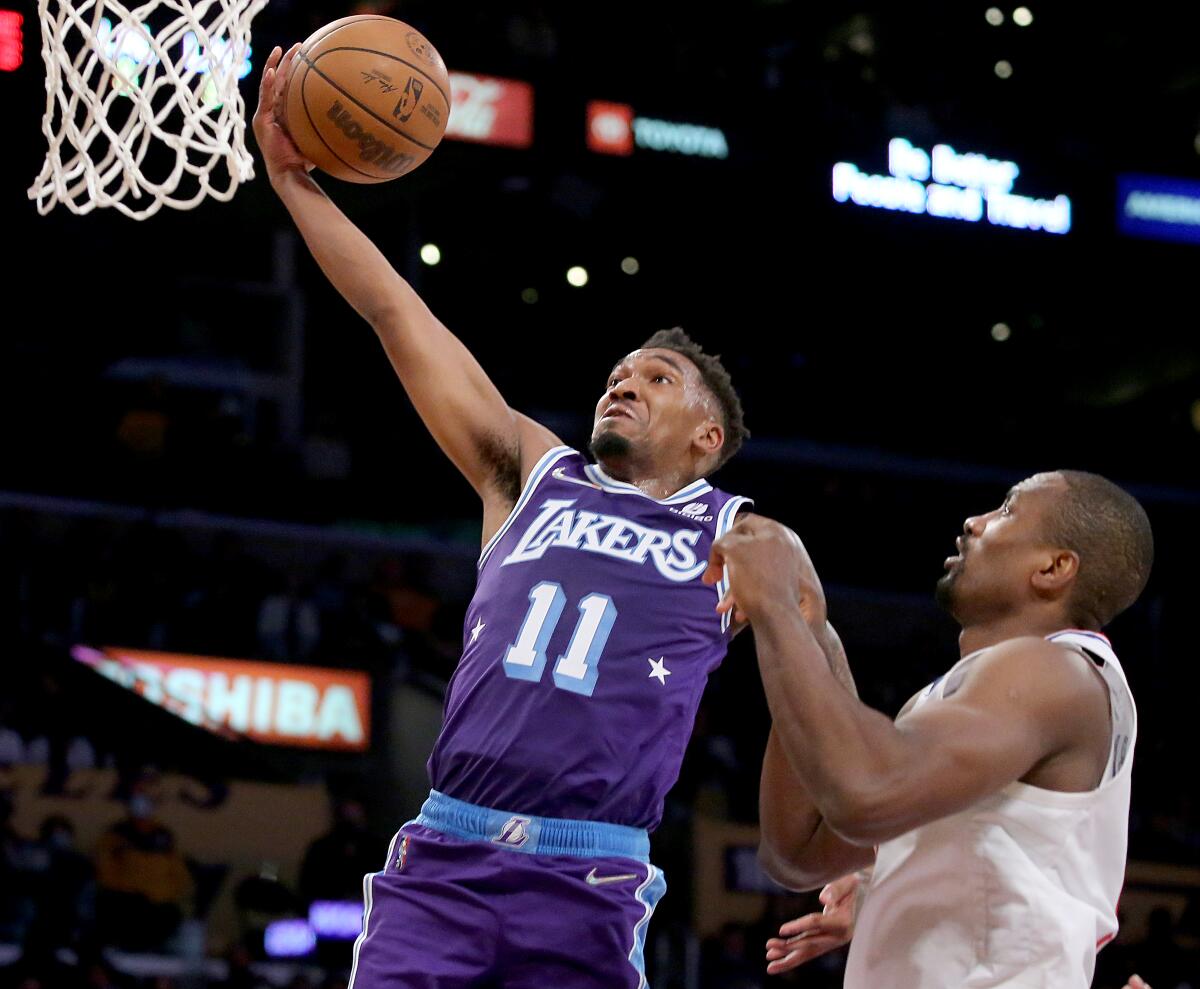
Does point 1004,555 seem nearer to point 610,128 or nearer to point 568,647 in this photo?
point 568,647

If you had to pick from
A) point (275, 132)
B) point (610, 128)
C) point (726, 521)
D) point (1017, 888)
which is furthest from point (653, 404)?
point (610, 128)

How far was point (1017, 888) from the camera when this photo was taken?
2.63 m

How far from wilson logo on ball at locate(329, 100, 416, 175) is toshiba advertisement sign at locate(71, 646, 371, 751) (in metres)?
7.17

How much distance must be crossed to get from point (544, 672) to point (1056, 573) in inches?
40.9

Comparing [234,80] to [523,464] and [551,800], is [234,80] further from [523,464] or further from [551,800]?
[551,800]

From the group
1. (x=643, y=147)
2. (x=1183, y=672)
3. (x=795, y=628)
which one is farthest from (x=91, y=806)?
(x=1183, y=672)

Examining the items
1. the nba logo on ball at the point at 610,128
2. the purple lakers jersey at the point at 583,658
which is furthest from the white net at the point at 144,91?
the nba logo on ball at the point at 610,128

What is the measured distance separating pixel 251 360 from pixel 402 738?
6265 millimetres

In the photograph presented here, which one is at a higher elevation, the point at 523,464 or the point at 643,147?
the point at 643,147

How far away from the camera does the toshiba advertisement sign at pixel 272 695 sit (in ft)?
35.6

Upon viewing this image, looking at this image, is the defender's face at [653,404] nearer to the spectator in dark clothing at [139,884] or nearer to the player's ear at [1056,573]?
the player's ear at [1056,573]

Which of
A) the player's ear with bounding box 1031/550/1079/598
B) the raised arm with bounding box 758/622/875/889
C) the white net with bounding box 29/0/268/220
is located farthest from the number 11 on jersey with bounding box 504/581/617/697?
the white net with bounding box 29/0/268/220

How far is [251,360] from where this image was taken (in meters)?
16.4

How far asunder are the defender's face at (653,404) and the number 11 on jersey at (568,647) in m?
0.50
